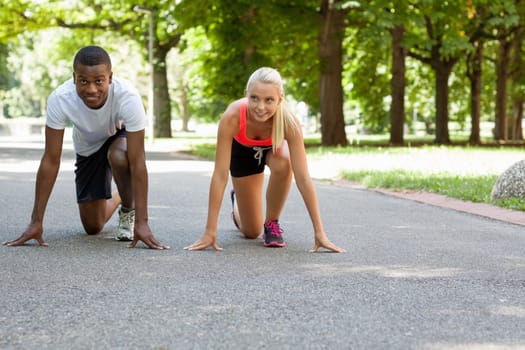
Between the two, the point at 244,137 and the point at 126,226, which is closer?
the point at 244,137

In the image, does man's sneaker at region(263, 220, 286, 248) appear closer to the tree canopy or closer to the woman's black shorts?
the woman's black shorts

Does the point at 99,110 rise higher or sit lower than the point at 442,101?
lower

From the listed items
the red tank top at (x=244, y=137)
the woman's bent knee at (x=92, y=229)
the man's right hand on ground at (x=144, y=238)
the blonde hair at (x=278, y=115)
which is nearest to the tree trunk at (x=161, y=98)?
the woman's bent knee at (x=92, y=229)

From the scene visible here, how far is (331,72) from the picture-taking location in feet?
90.0

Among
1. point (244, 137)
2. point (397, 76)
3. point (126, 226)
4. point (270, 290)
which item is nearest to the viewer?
point (270, 290)

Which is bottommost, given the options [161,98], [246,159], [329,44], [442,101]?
[246,159]

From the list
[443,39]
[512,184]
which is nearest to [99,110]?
[512,184]

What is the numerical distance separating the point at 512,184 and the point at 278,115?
5.20 metres

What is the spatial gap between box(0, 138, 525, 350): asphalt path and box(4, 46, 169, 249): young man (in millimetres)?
218

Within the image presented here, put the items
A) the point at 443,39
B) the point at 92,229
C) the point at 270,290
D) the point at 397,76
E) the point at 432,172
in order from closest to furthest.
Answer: the point at 270,290 < the point at 92,229 < the point at 432,172 < the point at 443,39 < the point at 397,76

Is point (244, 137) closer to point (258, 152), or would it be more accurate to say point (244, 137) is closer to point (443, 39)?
point (258, 152)

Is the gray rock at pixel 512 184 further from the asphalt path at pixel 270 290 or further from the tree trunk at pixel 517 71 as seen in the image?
the tree trunk at pixel 517 71

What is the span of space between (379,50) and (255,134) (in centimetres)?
2945

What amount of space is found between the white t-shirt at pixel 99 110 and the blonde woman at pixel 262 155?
0.65 m
